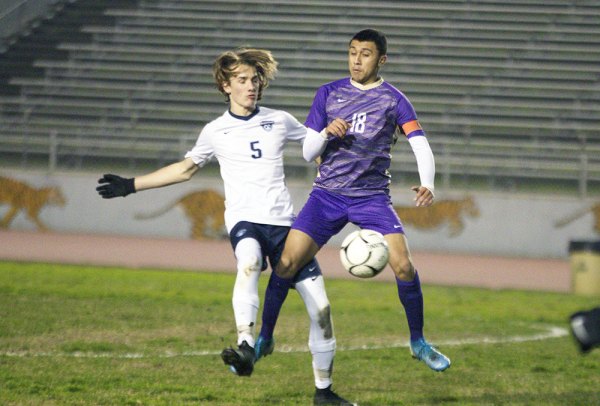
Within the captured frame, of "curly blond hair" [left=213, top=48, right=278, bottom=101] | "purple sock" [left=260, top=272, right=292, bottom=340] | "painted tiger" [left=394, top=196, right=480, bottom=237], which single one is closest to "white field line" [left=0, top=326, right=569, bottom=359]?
"purple sock" [left=260, top=272, right=292, bottom=340]

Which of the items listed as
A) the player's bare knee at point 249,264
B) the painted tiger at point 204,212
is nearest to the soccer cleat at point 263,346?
the player's bare knee at point 249,264

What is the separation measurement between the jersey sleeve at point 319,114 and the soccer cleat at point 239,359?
1.65m

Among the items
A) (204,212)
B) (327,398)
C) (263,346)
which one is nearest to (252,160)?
(263,346)

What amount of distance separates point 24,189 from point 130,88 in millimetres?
4197

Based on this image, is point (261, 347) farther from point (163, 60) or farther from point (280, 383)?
point (163, 60)

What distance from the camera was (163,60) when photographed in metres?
24.3

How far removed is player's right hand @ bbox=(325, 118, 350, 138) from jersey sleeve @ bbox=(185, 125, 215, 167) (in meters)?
0.80

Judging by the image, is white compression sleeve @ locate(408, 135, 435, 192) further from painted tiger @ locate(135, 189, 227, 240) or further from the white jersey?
painted tiger @ locate(135, 189, 227, 240)

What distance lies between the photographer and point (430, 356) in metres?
6.34

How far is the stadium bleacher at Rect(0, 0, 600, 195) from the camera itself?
2100 cm

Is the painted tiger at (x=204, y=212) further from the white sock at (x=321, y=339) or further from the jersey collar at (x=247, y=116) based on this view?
the white sock at (x=321, y=339)

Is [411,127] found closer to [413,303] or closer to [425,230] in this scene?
[413,303]

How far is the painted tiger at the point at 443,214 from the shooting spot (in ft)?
64.2

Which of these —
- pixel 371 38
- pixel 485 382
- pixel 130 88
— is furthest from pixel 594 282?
pixel 130 88
